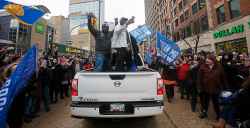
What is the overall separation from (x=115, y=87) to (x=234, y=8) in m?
20.6

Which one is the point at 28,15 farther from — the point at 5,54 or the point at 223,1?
the point at 223,1

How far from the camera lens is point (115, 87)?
185 inches

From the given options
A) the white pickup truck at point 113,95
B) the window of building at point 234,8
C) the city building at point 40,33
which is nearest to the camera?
the white pickup truck at point 113,95

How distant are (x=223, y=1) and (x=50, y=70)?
68.1 feet

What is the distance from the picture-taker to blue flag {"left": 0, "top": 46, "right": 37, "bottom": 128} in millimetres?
3883

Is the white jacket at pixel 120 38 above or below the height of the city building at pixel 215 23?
below

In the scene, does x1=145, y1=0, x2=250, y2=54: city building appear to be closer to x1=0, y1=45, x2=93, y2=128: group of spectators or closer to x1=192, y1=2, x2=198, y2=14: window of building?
x1=192, y1=2, x2=198, y2=14: window of building

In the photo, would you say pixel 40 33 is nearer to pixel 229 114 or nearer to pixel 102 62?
pixel 102 62

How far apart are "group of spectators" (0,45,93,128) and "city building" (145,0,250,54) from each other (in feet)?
29.5

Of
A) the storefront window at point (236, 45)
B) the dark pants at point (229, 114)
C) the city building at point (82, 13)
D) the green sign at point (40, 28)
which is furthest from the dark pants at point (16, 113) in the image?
the city building at point (82, 13)

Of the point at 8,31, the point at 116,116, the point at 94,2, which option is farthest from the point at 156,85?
the point at 94,2

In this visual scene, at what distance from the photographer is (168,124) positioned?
19.1 feet

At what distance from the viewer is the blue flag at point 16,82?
3883 millimetres

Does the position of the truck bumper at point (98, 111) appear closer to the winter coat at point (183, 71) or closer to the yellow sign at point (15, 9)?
the yellow sign at point (15, 9)
